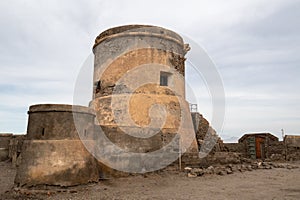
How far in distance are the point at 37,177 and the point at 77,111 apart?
7.32 feet

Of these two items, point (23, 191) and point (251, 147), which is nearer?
point (23, 191)

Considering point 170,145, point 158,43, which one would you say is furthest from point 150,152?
point 158,43

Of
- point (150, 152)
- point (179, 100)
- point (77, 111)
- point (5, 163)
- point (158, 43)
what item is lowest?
point (5, 163)

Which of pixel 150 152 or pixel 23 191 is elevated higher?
pixel 150 152

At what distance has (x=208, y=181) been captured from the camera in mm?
8047

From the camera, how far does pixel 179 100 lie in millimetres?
11586

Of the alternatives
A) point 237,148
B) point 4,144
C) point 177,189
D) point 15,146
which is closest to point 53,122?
point 177,189

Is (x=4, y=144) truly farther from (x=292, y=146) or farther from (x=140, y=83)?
(x=292, y=146)

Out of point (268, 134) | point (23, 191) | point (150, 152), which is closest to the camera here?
point (23, 191)

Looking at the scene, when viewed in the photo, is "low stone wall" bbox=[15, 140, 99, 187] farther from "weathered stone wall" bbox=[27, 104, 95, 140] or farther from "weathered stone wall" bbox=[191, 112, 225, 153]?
"weathered stone wall" bbox=[191, 112, 225, 153]

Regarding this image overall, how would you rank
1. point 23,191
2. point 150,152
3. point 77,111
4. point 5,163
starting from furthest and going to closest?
1. point 5,163
2. point 150,152
3. point 77,111
4. point 23,191

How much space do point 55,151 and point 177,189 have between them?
3701mm

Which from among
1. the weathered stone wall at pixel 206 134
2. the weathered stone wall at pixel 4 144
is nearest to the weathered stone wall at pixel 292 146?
the weathered stone wall at pixel 206 134

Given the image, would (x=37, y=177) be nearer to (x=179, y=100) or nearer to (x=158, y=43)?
(x=179, y=100)
